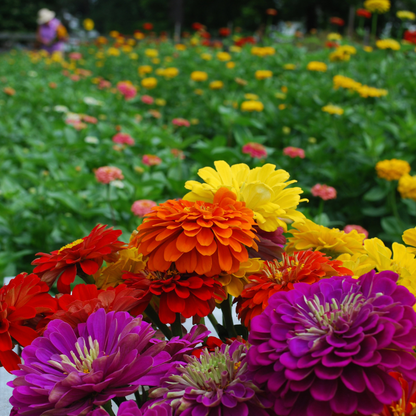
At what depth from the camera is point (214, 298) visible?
542 millimetres

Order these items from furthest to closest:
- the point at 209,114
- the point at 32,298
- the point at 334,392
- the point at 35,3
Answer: the point at 35,3 < the point at 209,114 < the point at 32,298 < the point at 334,392

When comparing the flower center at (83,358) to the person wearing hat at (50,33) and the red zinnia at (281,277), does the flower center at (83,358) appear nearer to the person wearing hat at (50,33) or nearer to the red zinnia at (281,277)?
the red zinnia at (281,277)

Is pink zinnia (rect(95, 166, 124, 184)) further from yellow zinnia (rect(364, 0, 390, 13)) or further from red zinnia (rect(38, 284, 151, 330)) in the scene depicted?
yellow zinnia (rect(364, 0, 390, 13))

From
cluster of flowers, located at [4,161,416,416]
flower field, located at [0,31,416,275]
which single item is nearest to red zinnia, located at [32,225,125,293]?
cluster of flowers, located at [4,161,416,416]

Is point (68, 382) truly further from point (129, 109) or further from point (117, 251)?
point (129, 109)

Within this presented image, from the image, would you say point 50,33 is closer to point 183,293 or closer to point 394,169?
point 394,169

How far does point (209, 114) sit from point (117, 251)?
296 cm

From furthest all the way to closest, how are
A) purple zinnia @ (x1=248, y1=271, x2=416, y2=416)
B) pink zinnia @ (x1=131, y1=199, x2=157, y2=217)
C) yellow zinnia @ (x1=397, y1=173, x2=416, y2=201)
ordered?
yellow zinnia @ (x1=397, y1=173, x2=416, y2=201), pink zinnia @ (x1=131, y1=199, x2=157, y2=217), purple zinnia @ (x1=248, y1=271, x2=416, y2=416)

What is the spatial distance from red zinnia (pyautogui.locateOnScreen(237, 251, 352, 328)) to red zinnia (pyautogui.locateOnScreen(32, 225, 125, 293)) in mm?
196

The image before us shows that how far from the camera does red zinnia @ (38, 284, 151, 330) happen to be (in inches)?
18.9

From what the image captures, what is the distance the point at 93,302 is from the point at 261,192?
10.2 inches

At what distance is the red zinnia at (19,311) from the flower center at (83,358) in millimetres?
86

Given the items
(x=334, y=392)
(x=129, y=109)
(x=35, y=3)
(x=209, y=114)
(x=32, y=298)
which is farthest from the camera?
(x=35, y=3)

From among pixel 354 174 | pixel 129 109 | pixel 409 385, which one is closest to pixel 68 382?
pixel 409 385
